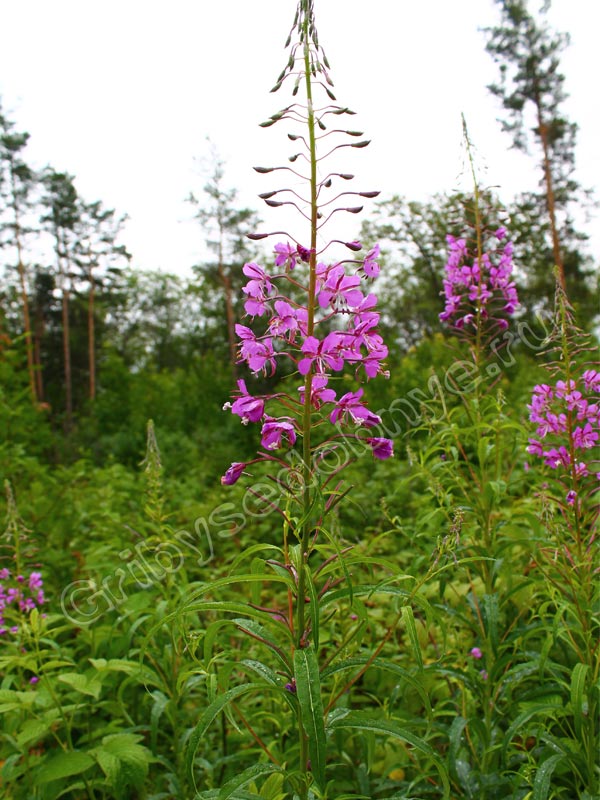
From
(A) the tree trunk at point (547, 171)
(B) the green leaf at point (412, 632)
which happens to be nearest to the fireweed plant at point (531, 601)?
(B) the green leaf at point (412, 632)

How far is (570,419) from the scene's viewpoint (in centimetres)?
247

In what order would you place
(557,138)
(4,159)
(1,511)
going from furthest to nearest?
(4,159) → (557,138) → (1,511)

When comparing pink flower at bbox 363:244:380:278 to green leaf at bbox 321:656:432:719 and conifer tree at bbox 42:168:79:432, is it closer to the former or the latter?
green leaf at bbox 321:656:432:719

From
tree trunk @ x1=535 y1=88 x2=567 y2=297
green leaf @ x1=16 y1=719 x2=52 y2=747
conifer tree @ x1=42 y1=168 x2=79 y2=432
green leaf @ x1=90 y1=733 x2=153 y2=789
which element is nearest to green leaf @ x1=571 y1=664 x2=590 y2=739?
green leaf @ x1=90 y1=733 x2=153 y2=789

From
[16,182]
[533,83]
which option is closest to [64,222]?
[16,182]

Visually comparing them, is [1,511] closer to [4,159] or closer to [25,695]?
[25,695]

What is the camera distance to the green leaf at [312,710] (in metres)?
1.38

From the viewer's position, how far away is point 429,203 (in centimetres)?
2681

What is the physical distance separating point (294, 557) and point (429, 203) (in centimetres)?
2764

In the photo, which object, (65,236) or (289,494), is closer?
(289,494)

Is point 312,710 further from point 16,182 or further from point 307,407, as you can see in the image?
point 16,182

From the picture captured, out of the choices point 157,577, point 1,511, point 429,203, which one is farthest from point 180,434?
point 429,203

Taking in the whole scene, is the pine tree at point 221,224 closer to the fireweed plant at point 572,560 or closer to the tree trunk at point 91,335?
the tree trunk at point 91,335

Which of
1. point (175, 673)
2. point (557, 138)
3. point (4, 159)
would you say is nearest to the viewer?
point (175, 673)
